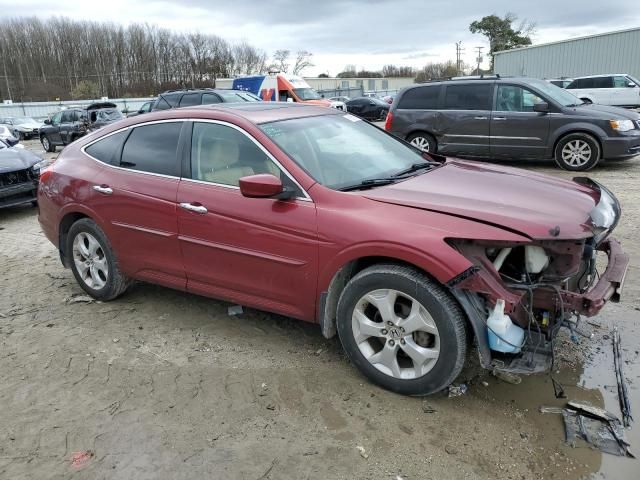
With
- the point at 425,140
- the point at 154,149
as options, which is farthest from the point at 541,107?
the point at 154,149

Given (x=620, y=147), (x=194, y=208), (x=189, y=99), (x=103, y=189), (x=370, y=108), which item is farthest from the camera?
(x=370, y=108)

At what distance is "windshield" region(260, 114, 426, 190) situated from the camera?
3.54m

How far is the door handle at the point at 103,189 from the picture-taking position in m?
4.29

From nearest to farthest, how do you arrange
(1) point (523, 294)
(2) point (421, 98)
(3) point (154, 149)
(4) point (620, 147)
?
(1) point (523, 294), (3) point (154, 149), (4) point (620, 147), (2) point (421, 98)

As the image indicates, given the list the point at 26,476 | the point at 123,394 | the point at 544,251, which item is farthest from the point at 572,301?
the point at 26,476

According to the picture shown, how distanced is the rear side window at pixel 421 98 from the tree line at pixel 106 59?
5917 cm

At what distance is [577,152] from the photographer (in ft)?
32.9

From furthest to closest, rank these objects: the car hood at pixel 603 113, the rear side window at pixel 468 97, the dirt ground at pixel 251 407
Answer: the rear side window at pixel 468 97, the car hood at pixel 603 113, the dirt ground at pixel 251 407

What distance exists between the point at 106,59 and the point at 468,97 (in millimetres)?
70810

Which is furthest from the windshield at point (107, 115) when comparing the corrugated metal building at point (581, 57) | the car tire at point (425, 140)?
the corrugated metal building at point (581, 57)

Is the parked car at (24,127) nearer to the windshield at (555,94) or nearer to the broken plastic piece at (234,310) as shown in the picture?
the windshield at (555,94)

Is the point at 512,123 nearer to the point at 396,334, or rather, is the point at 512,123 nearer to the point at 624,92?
the point at 396,334

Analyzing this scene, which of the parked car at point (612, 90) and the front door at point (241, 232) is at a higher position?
the parked car at point (612, 90)

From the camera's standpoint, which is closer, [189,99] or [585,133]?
[585,133]
